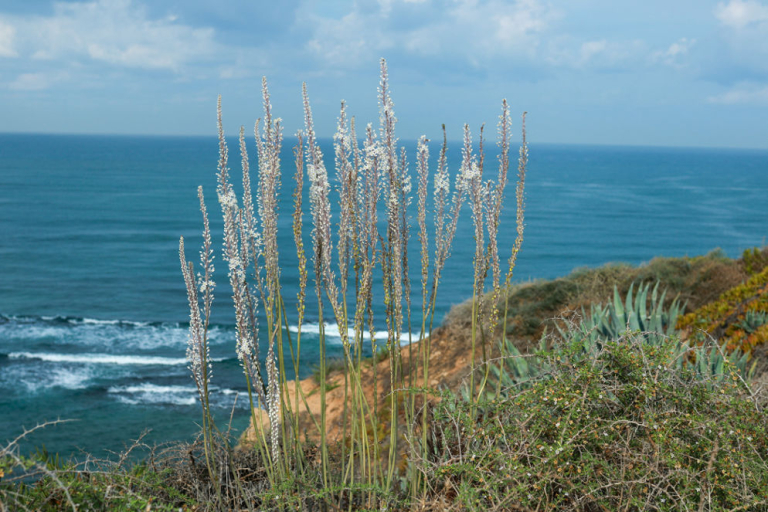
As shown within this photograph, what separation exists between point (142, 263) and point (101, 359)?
18924mm

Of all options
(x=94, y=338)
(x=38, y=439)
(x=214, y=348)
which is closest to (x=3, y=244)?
(x=94, y=338)

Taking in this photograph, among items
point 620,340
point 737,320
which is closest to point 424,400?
point 620,340

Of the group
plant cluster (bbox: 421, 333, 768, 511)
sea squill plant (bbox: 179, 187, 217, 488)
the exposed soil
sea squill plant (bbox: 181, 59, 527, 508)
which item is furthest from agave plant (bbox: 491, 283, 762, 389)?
sea squill plant (bbox: 179, 187, 217, 488)

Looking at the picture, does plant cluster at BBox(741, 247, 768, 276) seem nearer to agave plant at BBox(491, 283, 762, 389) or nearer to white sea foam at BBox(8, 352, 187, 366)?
agave plant at BBox(491, 283, 762, 389)

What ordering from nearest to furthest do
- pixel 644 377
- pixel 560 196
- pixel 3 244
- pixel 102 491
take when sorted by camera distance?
1. pixel 102 491
2. pixel 644 377
3. pixel 3 244
4. pixel 560 196

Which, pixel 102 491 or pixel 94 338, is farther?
pixel 94 338

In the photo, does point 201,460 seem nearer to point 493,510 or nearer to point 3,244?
point 493,510

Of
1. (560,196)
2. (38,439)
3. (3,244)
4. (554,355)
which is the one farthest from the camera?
(560,196)

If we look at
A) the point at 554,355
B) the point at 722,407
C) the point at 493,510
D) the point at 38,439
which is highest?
the point at 554,355

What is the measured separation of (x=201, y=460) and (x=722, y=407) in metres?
2.93

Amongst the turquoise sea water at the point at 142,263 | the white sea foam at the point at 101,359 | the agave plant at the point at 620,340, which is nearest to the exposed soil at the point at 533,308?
the turquoise sea water at the point at 142,263

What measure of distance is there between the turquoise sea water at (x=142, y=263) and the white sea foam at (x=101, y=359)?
0.27 feet

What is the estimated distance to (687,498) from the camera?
8.70 ft

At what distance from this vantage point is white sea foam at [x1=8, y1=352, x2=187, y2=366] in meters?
26.3
